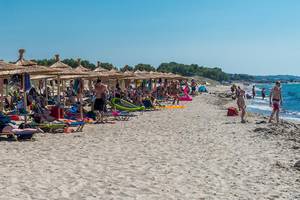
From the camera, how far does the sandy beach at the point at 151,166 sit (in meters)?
6.08

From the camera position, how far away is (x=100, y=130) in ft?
42.2

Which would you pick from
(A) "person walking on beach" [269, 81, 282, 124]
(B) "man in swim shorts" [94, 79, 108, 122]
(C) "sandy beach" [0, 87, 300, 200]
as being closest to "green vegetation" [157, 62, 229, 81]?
(A) "person walking on beach" [269, 81, 282, 124]

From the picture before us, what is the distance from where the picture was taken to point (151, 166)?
25.4 ft

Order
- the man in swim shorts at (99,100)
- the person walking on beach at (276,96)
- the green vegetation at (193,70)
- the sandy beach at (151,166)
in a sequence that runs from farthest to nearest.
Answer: the green vegetation at (193,70)
the person walking on beach at (276,96)
the man in swim shorts at (99,100)
the sandy beach at (151,166)

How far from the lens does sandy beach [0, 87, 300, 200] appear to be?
6078mm

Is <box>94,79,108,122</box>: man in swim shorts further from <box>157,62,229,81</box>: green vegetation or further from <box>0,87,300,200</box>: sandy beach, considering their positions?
<box>157,62,229,81</box>: green vegetation

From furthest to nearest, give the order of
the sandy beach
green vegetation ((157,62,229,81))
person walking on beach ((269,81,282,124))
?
1. green vegetation ((157,62,229,81))
2. person walking on beach ((269,81,282,124))
3. the sandy beach

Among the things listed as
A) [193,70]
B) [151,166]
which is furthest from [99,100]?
[193,70]

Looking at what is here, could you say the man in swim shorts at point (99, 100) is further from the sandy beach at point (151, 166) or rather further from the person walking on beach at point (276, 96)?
the person walking on beach at point (276, 96)

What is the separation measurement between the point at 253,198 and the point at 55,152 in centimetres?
448

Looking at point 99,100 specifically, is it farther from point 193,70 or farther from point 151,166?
point 193,70

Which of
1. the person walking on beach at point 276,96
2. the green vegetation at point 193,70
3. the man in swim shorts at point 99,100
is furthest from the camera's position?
the green vegetation at point 193,70

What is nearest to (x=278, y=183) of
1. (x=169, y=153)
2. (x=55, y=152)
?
(x=169, y=153)

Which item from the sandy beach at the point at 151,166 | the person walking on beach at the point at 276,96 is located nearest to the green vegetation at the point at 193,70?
the person walking on beach at the point at 276,96
